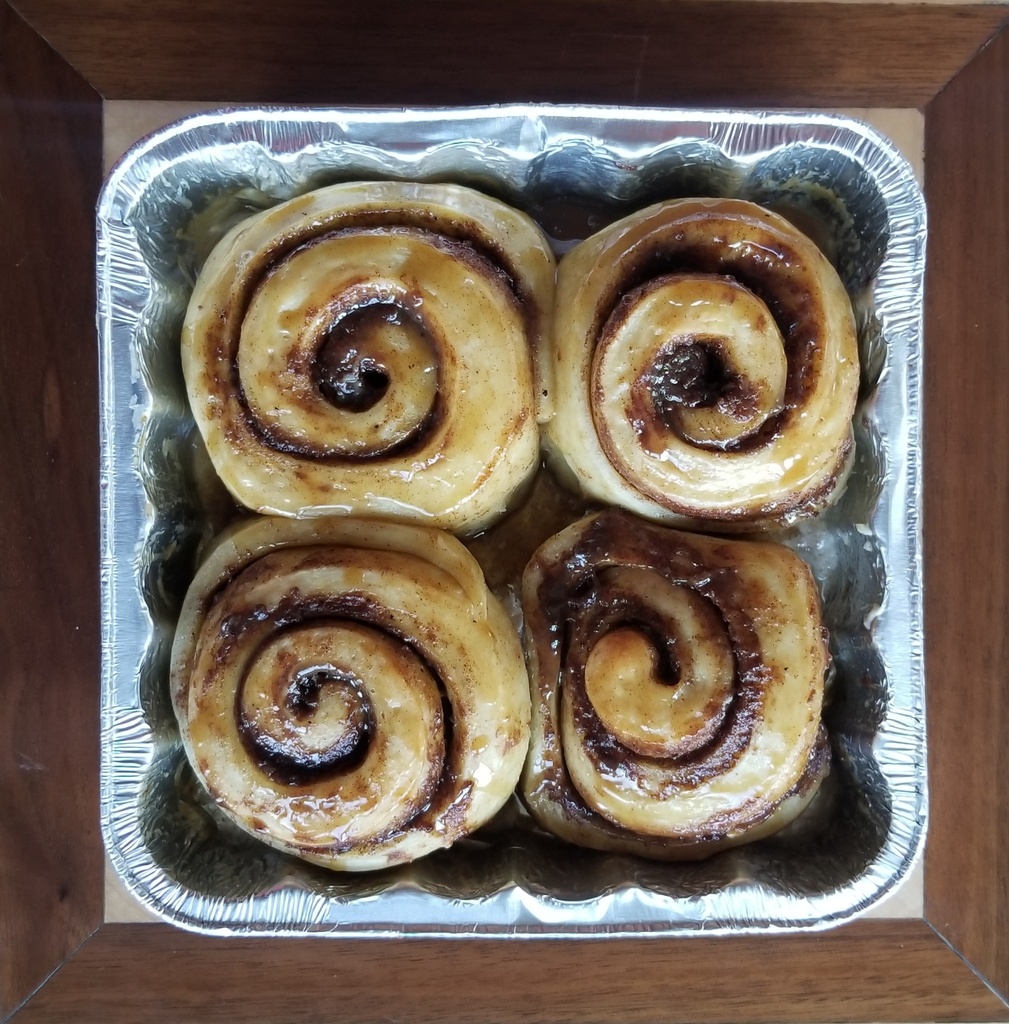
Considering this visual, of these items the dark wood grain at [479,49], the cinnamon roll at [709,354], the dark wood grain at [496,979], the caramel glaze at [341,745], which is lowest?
the dark wood grain at [496,979]

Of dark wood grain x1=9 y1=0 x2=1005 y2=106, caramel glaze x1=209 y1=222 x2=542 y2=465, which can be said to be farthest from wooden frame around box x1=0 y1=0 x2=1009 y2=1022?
caramel glaze x1=209 y1=222 x2=542 y2=465

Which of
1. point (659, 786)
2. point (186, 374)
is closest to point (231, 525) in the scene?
point (186, 374)

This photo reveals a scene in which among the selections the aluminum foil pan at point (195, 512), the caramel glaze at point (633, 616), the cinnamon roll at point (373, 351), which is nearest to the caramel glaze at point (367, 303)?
the cinnamon roll at point (373, 351)

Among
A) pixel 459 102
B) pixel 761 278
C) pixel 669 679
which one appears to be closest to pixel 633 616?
pixel 669 679

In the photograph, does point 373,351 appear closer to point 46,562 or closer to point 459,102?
point 459,102

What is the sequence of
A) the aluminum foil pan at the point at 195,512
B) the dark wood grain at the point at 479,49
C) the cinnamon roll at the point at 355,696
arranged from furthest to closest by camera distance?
the dark wood grain at the point at 479,49
the aluminum foil pan at the point at 195,512
the cinnamon roll at the point at 355,696

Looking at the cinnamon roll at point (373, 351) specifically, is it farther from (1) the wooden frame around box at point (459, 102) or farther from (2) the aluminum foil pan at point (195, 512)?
(1) the wooden frame around box at point (459, 102)
